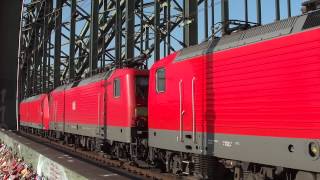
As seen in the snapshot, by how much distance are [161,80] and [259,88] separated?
4.96 meters

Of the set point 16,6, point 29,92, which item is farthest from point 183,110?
point 29,92

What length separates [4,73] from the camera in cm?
4809

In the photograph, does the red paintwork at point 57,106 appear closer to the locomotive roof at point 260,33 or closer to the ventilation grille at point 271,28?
the locomotive roof at point 260,33

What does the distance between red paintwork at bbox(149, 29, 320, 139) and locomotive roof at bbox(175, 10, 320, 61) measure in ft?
0.44

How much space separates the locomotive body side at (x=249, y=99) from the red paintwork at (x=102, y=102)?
3.66m

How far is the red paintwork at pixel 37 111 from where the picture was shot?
35500 millimetres

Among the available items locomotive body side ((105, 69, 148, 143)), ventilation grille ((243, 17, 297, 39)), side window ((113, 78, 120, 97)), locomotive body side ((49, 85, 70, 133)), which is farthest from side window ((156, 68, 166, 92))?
locomotive body side ((49, 85, 70, 133))

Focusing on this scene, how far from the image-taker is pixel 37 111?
4072cm

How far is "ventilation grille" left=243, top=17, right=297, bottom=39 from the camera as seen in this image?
30.5ft

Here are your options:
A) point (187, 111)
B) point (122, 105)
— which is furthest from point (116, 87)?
point (187, 111)

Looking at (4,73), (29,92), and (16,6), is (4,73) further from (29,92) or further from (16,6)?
(29,92)

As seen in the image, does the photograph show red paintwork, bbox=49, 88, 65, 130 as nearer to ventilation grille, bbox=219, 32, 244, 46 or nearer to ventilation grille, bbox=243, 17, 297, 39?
ventilation grille, bbox=219, 32, 244, 46

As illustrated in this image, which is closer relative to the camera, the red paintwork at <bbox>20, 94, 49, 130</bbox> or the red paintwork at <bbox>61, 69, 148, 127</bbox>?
the red paintwork at <bbox>61, 69, 148, 127</bbox>

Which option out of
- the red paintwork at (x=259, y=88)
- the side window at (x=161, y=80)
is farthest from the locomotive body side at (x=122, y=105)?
the red paintwork at (x=259, y=88)
